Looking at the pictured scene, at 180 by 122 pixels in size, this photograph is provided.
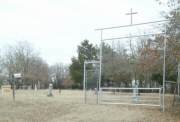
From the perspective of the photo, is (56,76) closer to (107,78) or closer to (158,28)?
(107,78)

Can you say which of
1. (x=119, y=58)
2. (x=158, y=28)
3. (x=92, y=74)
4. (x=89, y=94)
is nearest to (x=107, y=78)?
(x=119, y=58)

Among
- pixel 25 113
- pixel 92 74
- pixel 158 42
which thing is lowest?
pixel 25 113

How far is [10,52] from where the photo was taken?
83.8 meters

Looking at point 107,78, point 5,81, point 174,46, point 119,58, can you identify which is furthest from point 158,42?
point 5,81

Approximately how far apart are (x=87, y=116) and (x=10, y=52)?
2714 inches

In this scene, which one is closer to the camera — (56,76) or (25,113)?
(25,113)

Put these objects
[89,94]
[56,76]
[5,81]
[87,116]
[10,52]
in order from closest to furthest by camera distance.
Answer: [87,116]
[89,94]
[5,81]
[10,52]
[56,76]

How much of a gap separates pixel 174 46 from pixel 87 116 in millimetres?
5569

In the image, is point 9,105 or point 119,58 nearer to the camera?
point 9,105

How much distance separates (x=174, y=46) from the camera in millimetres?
17922

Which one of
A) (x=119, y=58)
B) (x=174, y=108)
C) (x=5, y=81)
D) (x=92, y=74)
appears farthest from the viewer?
(x=5, y=81)

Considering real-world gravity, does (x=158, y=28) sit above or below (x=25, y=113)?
above

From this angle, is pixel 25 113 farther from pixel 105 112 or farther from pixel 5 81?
pixel 5 81

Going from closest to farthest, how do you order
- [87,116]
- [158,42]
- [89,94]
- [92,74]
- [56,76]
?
1. [87,116]
2. [158,42]
3. [92,74]
4. [89,94]
5. [56,76]
